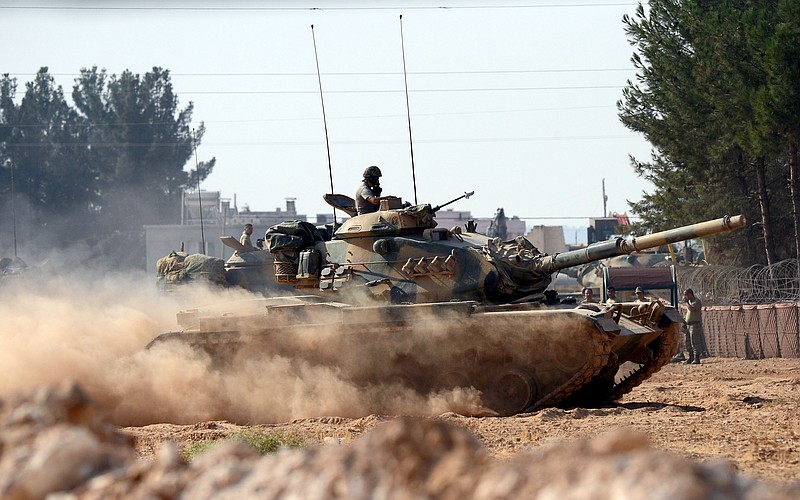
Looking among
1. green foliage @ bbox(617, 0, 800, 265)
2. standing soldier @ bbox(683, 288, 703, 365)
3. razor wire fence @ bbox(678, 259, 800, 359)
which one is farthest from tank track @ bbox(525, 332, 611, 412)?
green foliage @ bbox(617, 0, 800, 265)

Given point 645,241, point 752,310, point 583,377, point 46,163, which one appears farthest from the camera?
point 46,163

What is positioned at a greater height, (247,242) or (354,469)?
(247,242)

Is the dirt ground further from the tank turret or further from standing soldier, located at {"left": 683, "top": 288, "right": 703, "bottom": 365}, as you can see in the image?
standing soldier, located at {"left": 683, "top": 288, "right": 703, "bottom": 365}

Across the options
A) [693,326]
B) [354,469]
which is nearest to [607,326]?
[354,469]

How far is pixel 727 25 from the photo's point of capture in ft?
92.7

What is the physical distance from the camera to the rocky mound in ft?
10.2

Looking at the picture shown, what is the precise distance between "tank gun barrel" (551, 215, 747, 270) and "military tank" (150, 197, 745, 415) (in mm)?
20

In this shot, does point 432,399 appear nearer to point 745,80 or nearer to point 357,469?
point 357,469

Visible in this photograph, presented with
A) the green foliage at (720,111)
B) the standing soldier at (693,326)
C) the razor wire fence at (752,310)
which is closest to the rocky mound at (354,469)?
the razor wire fence at (752,310)

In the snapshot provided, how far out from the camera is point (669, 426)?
11625 millimetres

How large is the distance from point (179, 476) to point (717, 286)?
80.5 ft

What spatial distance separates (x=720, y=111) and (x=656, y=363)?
14.7 metres

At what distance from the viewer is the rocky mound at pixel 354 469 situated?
312 centimetres

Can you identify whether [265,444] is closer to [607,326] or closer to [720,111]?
[607,326]
